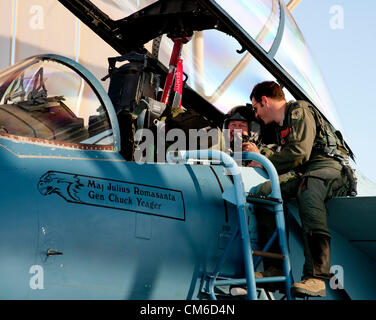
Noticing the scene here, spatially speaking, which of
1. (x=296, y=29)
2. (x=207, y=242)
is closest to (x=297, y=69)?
(x=296, y=29)

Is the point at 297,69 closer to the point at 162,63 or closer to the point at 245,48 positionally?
the point at 245,48

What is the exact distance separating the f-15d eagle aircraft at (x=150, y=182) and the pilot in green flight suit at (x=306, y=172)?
15cm

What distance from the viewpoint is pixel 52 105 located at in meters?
3.39

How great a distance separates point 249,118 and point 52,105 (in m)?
2.17

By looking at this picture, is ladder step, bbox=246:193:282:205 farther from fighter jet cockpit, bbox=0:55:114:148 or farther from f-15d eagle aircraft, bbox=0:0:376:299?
fighter jet cockpit, bbox=0:55:114:148

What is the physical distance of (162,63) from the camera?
18.5 ft

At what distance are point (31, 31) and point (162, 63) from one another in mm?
6122

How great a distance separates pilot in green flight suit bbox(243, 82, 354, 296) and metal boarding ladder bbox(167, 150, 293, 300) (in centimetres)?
18

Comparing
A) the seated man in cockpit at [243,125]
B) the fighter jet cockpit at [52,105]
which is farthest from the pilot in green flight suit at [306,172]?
the fighter jet cockpit at [52,105]

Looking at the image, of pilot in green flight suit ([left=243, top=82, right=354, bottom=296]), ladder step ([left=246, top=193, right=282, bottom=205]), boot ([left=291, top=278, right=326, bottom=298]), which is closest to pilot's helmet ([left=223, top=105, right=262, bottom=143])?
pilot in green flight suit ([left=243, top=82, right=354, bottom=296])

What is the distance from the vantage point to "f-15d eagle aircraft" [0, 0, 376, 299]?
8.88 feet

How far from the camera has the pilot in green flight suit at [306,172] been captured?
364cm

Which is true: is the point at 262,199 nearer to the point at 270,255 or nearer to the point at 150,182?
the point at 270,255

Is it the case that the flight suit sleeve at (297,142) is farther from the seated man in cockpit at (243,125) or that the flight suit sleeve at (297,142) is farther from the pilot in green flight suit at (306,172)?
the seated man in cockpit at (243,125)
